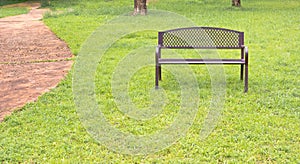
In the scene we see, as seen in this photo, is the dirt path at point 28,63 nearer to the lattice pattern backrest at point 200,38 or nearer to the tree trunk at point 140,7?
the lattice pattern backrest at point 200,38

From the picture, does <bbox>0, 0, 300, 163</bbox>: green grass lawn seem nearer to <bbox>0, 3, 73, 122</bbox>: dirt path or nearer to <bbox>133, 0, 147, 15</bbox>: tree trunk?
<bbox>0, 3, 73, 122</bbox>: dirt path

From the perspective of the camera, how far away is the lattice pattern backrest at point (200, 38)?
7.00 metres

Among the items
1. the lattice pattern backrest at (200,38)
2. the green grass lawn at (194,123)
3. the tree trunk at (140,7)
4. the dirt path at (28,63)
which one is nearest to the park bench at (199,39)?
the lattice pattern backrest at (200,38)

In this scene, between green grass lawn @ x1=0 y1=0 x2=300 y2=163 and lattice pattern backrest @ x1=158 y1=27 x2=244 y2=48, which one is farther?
lattice pattern backrest @ x1=158 y1=27 x2=244 y2=48

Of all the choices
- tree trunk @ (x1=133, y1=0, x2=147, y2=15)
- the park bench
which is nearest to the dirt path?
the park bench

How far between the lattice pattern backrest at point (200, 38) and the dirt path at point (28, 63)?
1823 mm

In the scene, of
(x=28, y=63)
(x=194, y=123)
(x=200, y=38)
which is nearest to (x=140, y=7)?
(x=28, y=63)

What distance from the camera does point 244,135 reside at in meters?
5.10

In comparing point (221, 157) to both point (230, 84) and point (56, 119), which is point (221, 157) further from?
point (230, 84)

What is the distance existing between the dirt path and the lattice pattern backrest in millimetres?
1823

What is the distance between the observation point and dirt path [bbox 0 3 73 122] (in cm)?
704

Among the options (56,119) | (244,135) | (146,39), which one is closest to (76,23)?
(146,39)

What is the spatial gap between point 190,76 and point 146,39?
4.52 meters

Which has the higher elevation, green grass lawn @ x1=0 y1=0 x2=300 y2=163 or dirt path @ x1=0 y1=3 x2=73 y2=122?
green grass lawn @ x1=0 y1=0 x2=300 y2=163
